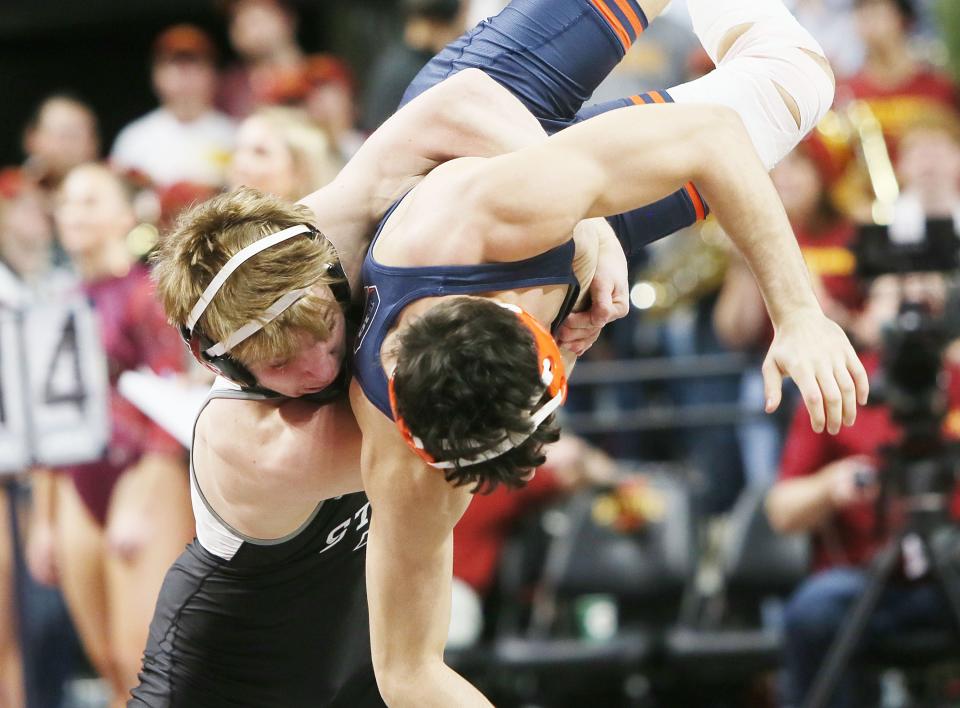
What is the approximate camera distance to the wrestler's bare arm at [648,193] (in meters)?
2.28

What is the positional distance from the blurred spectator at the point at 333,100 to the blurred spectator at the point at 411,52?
109 mm

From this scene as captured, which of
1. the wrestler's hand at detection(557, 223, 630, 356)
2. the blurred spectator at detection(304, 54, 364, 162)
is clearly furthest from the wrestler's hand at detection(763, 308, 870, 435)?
the blurred spectator at detection(304, 54, 364, 162)

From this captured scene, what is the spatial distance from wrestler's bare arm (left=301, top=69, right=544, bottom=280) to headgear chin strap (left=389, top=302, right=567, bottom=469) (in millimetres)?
478

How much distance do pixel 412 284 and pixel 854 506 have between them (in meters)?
2.24

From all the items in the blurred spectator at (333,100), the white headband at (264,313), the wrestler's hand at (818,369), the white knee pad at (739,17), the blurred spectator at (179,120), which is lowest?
the blurred spectator at (179,120)

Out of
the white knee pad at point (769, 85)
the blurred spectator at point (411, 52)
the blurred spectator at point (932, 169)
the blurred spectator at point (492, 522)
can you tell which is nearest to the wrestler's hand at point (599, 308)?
the white knee pad at point (769, 85)

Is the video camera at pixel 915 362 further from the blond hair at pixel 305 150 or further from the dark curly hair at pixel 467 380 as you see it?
the dark curly hair at pixel 467 380

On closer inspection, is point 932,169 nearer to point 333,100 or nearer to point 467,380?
point 333,100

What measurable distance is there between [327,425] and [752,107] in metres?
0.97

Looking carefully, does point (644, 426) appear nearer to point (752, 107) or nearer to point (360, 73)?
point (752, 107)

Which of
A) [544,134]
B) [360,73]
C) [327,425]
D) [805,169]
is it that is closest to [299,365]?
[327,425]

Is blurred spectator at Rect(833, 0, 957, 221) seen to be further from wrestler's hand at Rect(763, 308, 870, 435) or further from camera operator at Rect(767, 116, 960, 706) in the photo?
wrestler's hand at Rect(763, 308, 870, 435)

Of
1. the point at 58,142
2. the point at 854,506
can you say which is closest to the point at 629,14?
the point at 854,506

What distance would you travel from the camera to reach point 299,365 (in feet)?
8.04
